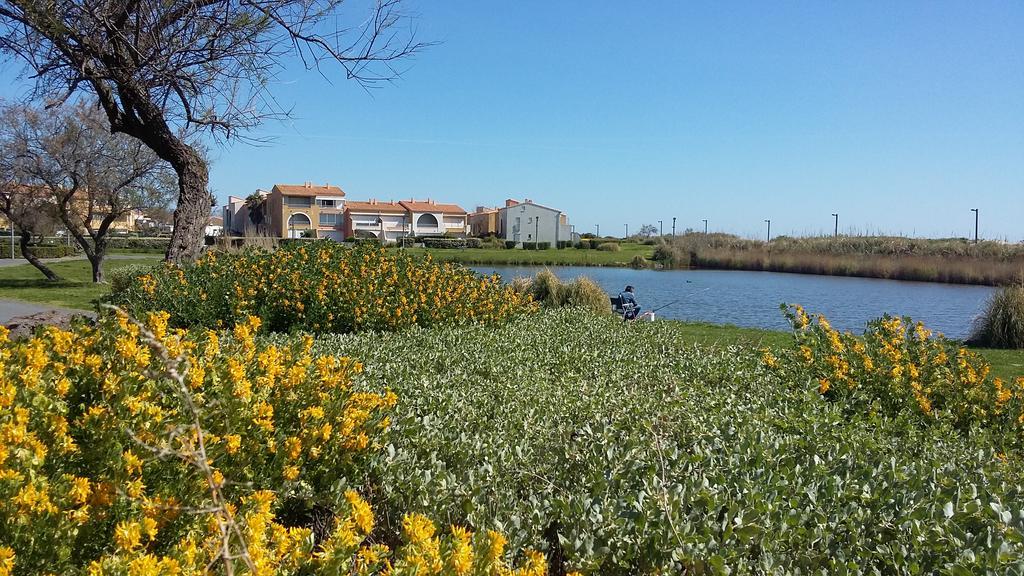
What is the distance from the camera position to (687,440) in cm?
366

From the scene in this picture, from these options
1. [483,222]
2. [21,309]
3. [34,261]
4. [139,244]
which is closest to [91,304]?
[21,309]

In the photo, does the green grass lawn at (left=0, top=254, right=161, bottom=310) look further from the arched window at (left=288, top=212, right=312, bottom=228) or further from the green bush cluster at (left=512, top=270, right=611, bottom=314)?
the arched window at (left=288, top=212, right=312, bottom=228)

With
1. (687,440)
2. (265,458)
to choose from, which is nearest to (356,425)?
(265,458)

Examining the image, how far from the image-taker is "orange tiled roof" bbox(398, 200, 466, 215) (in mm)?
84938

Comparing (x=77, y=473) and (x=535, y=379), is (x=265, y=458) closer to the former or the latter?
(x=77, y=473)

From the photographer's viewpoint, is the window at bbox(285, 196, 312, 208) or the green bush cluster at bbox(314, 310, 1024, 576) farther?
the window at bbox(285, 196, 312, 208)

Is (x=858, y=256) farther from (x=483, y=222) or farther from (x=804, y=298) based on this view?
(x=483, y=222)

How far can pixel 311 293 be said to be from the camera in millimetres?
7633

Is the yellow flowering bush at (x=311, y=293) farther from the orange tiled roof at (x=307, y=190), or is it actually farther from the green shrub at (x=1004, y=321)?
the orange tiled roof at (x=307, y=190)

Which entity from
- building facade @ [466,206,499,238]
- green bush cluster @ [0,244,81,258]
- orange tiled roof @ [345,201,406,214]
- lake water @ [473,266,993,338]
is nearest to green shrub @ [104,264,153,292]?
lake water @ [473,266,993,338]

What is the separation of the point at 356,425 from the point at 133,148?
18.2 m

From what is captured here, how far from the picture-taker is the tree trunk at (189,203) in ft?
28.0

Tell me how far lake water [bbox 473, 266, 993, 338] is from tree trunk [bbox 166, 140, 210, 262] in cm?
878

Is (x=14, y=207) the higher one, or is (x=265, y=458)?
(x=14, y=207)
